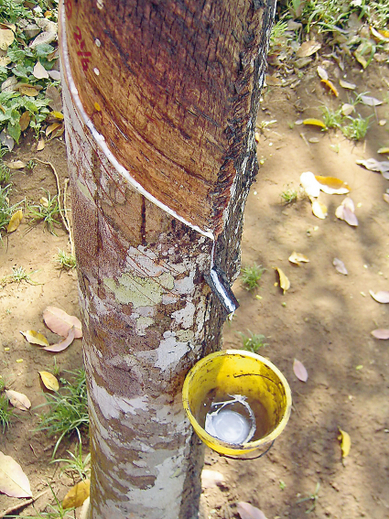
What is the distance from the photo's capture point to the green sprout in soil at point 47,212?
307cm

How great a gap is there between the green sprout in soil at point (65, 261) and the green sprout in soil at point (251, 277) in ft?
3.49

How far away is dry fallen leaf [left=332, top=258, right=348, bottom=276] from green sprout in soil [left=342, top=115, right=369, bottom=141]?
1188mm

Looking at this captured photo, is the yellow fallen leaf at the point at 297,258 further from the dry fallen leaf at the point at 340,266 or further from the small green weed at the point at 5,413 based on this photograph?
the small green weed at the point at 5,413

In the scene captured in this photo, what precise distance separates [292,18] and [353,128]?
136cm

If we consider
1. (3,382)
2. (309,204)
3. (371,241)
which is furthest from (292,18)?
(3,382)

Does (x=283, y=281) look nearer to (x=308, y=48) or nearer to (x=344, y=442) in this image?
(x=344, y=442)

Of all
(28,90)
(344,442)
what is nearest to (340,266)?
(344,442)

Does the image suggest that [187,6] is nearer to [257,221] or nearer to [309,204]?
[257,221]

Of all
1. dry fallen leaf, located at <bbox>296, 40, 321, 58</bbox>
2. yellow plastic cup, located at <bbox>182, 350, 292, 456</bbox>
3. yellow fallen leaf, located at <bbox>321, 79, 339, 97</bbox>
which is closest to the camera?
yellow plastic cup, located at <bbox>182, 350, 292, 456</bbox>

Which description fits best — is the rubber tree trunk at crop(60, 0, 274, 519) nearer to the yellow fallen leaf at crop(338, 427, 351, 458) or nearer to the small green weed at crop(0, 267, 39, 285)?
the yellow fallen leaf at crop(338, 427, 351, 458)

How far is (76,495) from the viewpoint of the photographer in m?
2.20

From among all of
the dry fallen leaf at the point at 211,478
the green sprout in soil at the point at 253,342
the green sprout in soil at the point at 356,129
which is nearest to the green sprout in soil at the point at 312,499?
the dry fallen leaf at the point at 211,478

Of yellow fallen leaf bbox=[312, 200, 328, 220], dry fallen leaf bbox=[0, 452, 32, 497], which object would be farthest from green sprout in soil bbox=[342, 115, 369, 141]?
dry fallen leaf bbox=[0, 452, 32, 497]

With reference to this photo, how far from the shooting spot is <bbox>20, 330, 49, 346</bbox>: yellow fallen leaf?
2.60 meters
